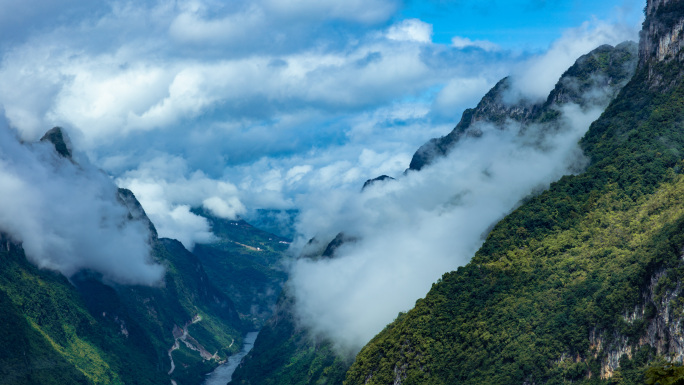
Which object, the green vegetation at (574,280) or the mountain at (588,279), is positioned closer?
the mountain at (588,279)

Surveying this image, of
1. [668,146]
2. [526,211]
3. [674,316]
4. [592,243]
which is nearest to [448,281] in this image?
[526,211]

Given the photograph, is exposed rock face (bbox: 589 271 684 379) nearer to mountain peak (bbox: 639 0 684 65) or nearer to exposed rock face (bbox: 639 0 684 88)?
exposed rock face (bbox: 639 0 684 88)

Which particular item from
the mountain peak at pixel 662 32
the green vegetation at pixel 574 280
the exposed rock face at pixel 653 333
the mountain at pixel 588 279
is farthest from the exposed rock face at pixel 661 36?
the exposed rock face at pixel 653 333

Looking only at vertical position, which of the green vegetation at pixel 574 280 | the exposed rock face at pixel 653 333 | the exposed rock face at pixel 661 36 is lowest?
the exposed rock face at pixel 653 333

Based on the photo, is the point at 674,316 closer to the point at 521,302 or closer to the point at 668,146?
the point at 521,302

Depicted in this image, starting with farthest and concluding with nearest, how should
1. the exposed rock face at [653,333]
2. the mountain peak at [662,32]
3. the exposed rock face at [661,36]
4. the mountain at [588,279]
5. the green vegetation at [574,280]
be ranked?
the exposed rock face at [661,36]
the mountain peak at [662,32]
the green vegetation at [574,280]
the mountain at [588,279]
the exposed rock face at [653,333]

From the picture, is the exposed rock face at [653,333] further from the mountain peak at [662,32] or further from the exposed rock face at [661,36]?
the mountain peak at [662,32]

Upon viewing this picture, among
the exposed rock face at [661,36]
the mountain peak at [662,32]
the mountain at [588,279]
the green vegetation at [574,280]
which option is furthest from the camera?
the exposed rock face at [661,36]

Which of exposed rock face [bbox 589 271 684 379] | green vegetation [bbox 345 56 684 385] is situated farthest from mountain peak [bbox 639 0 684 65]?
exposed rock face [bbox 589 271 684 379]

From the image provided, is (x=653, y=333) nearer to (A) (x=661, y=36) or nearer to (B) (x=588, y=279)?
(B) (x=588, y=279)
